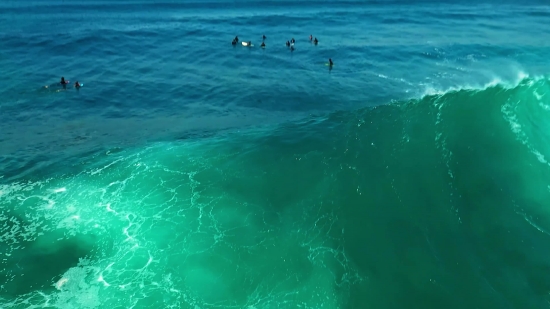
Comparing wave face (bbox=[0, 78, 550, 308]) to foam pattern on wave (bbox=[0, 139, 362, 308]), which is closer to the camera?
foam pattern on wave (bbox=[0, 139, 362, 308])

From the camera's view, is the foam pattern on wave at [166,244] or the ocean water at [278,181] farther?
the ocean water at [278,181]

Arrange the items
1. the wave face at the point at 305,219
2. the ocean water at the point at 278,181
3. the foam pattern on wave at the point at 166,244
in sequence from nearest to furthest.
Answer: 1. the foam pattern on wave at the point at 166,244
2. the wave face at the point at 305,219
3. the ocean water at the point at 278,181

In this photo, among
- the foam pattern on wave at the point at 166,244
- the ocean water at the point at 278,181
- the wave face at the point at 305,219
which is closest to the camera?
the foam pattern on wave at the point at 166,244

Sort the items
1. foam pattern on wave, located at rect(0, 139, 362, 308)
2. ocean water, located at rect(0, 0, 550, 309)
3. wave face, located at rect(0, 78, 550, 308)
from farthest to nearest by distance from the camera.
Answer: ocean water, located at rect(0, 0, 550, 309) < wave face, located at rect(0, 78, 550, 308) < foam pattern on wave, located at rect(0, 139, 362, 308)

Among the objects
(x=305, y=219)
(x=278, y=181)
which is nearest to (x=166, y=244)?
(x=305, y=219)

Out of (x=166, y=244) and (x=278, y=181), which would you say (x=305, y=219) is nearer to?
(x=278, y=181)

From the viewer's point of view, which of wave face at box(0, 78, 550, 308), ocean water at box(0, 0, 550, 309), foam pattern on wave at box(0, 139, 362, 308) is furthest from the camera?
ocean water at box(0, 0, 550, 309)
